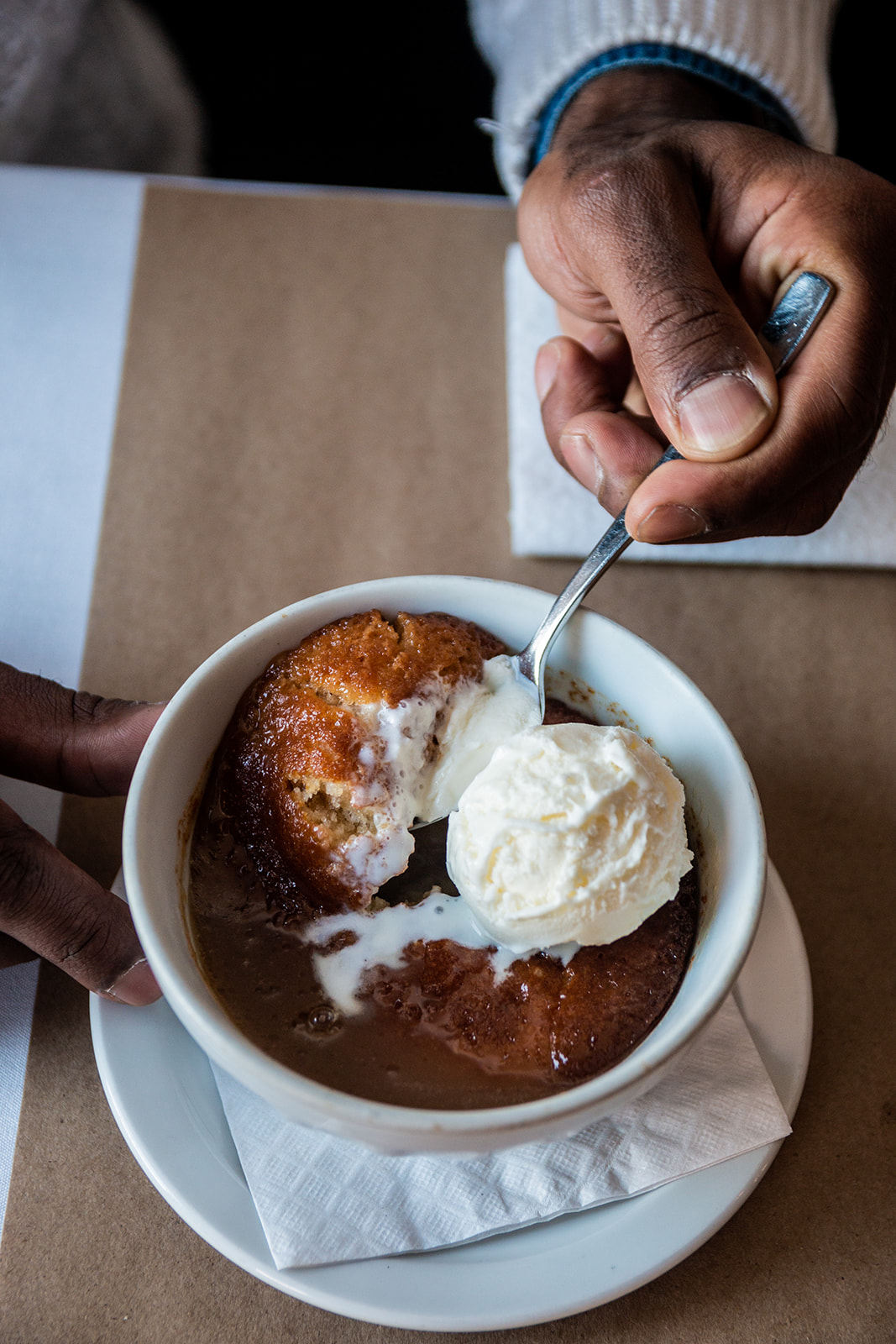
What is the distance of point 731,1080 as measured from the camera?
83 cm

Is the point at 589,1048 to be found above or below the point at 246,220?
below

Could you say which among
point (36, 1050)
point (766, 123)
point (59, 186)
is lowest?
point (36, 1050)

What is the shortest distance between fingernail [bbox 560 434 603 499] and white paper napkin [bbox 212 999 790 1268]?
0.64 m

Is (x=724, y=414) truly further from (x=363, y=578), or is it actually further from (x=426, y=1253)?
(x=426, y=1253)

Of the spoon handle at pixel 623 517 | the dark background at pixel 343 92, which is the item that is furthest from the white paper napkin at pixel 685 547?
the dark background at pixel 343 92

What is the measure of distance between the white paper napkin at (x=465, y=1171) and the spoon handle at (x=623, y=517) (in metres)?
0.38

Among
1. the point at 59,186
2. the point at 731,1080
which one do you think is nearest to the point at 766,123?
the point at 59,186

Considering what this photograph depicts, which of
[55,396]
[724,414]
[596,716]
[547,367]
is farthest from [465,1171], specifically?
[55,396]

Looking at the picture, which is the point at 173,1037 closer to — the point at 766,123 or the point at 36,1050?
the point at 36,1050

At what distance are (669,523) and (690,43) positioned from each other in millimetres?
825

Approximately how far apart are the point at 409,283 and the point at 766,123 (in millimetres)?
564

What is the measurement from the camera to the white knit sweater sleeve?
1.31m

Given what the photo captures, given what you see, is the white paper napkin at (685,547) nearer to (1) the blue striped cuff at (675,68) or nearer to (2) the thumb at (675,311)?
(2) the thumb at (675,311)

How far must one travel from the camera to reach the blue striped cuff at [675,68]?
1319 millimetres
